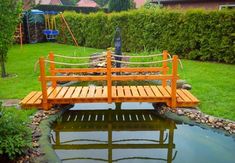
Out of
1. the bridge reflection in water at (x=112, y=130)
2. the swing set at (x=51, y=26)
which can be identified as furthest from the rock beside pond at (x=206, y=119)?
the swing set at (x=51, y=26)

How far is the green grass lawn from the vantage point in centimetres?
617

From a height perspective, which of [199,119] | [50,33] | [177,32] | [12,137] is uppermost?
[177,32]

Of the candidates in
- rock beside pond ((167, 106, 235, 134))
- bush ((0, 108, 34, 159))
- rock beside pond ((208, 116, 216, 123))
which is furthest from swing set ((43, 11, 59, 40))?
bush ((0, 108, 34, 159))

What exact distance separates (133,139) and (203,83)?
3539 mm

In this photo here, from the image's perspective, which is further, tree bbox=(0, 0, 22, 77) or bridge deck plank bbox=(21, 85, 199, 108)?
Result: tree bbox=(0, 0, 22, 77)

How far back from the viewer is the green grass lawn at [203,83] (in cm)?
617

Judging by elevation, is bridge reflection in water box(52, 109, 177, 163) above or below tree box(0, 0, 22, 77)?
below

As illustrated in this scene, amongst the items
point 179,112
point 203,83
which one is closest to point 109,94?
point 179,112

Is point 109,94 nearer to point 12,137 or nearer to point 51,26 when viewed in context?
point 12,137

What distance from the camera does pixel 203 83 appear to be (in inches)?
314

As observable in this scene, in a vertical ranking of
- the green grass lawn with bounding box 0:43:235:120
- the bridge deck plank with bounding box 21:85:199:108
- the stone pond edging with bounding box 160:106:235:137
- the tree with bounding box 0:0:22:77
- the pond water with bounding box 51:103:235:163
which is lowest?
the pond water with bounding box 51:103:235:163

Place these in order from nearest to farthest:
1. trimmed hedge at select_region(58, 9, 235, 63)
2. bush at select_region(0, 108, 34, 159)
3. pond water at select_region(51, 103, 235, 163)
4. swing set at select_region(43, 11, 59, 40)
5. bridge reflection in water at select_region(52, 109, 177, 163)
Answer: bush at select_region(0, 108, 34, 159) → pond water at select_region(51, 103, 235, 163) → bridge reflection in water at select_region(52, 109, 177, 163) → trimmed hedge at select_region(58, 9, 235, 63) → swing set at select_region(43, 11, 59, 40)

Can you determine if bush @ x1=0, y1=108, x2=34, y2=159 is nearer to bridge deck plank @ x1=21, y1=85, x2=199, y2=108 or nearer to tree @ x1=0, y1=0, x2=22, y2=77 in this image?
bridge deck plank @ x1=21, y1=85, x2=199, y2=108

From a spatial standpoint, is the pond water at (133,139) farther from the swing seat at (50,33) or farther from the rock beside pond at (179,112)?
the swing seat at (50,33)
